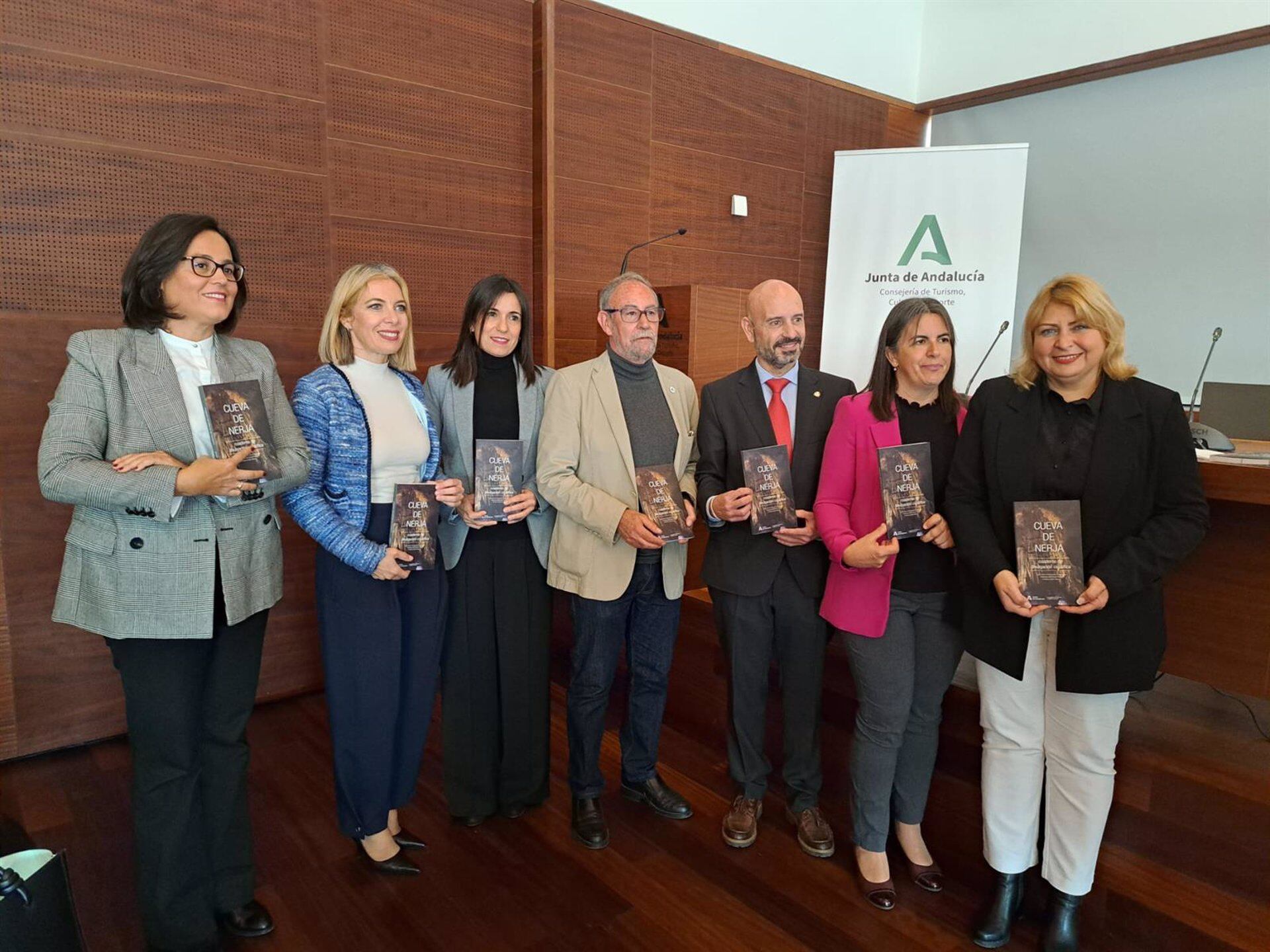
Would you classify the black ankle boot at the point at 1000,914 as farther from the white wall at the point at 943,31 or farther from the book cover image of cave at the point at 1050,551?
the white wall at the point at 943,31

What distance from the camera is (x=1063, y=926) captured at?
6.54 ft

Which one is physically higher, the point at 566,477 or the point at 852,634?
the point at 566,477

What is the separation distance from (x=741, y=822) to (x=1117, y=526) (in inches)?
53.4

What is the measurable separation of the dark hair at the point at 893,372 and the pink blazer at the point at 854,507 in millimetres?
27

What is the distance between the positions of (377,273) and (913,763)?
1.97m

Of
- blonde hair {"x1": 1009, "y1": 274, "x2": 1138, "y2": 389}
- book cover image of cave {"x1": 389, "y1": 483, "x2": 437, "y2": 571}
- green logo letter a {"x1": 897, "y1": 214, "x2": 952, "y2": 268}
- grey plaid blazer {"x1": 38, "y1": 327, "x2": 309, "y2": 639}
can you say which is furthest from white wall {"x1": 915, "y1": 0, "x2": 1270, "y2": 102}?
grey plaid blazer {"x1": 38, "y1": 327, "x2": 309, "y2": 639}

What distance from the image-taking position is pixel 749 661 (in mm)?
2486

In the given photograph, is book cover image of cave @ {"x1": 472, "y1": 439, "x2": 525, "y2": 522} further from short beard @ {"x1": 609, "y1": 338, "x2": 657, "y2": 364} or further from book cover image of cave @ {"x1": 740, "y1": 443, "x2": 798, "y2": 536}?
book cover image of cave @ {"x1": 740, "y1": 443, "x2": 798, "y2": 536}

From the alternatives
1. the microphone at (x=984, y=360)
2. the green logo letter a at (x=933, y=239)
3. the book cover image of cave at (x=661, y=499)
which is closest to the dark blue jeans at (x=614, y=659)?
the book cover image of cave at (x=661, y=499)

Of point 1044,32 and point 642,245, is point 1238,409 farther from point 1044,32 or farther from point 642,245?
point 1044,32

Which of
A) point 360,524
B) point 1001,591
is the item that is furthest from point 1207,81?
point 360,524

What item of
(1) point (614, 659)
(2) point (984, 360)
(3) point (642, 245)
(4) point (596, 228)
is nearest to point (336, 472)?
(1) point (614, 659)

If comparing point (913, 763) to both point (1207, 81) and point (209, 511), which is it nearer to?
point (209, 511)

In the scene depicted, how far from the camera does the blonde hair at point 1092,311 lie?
1860 millimetres
